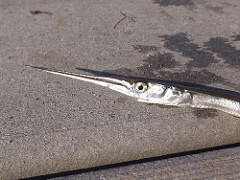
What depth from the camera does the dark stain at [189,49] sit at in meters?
3.51

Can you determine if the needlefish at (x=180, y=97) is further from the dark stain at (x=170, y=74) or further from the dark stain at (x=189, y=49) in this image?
the dark stain at (x=189, y=49)

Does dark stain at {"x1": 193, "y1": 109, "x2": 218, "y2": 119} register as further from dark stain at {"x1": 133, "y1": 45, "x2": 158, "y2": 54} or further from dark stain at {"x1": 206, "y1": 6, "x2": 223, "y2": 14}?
dark stain at {"x1": 206, "y1": 6, "x2": 223, "y2": 14}

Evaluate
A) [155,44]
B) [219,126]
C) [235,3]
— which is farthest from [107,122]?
[235,3]

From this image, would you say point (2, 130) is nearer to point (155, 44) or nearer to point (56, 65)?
point (56, 65)

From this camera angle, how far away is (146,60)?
351cm

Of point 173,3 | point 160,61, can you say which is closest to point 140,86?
point 160,61

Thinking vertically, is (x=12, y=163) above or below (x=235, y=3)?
below

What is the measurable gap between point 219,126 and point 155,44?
1595 mm

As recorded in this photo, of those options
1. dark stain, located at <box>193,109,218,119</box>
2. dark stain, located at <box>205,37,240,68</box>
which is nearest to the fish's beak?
dark stain, located at <box>193,109,218,119</box>

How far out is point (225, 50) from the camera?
3.70 m

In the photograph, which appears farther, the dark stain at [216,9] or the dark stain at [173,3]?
the dark stain at [173,3]

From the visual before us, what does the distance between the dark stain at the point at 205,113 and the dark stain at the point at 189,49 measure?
2.64ft

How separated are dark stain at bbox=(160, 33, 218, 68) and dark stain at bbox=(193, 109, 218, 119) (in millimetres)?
804

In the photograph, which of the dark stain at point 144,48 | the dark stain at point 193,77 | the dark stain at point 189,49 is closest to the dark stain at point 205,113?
the dark stain at point 193,77
